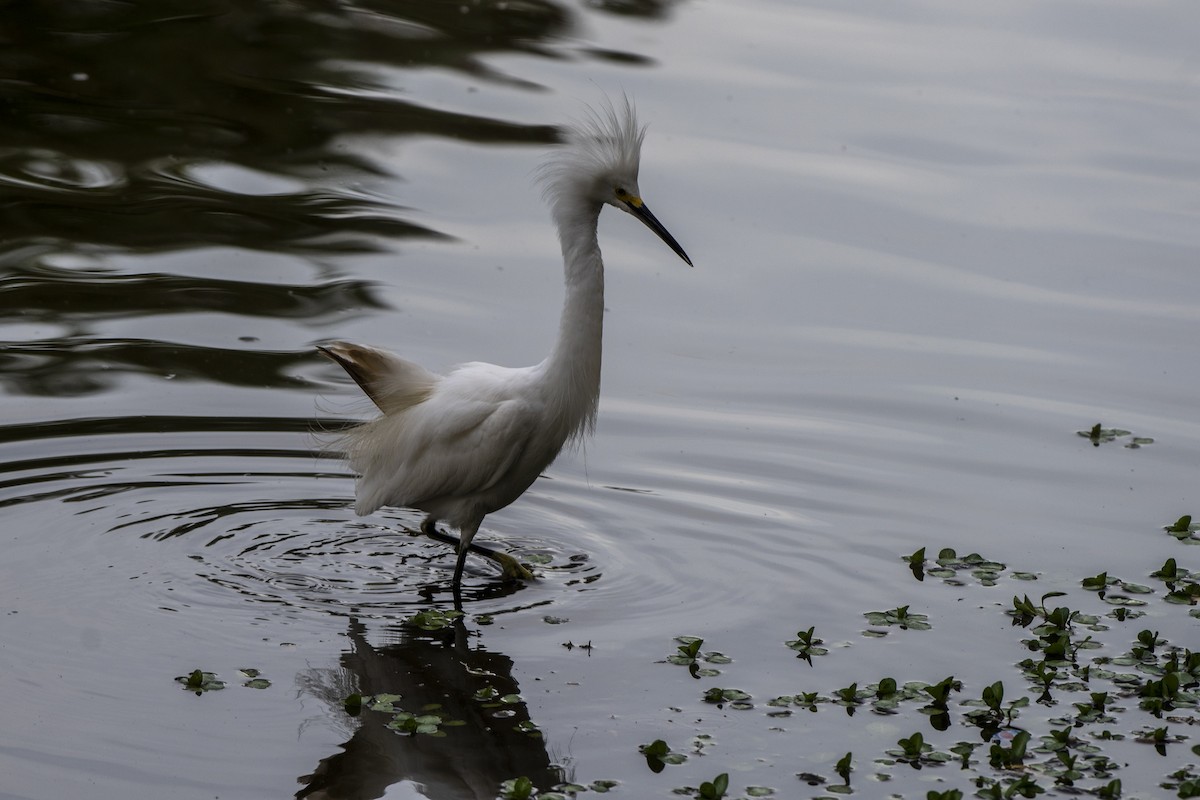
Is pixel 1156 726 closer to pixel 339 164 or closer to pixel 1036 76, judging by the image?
pixel 339 164

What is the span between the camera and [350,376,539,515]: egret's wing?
612 centimetres

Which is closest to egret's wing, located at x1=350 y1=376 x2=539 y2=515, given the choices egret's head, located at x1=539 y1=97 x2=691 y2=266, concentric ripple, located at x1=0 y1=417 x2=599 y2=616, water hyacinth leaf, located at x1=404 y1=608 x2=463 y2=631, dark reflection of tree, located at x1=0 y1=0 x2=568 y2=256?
concentric ripple, located at x1=0 y1=417 x2=599 y2=616

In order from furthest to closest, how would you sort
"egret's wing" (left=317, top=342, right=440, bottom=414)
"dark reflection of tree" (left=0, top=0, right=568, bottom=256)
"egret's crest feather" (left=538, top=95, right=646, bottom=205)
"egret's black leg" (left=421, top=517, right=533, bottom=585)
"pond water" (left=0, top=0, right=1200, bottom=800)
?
"dark reflection of tree" (left=0, top=0, right=568, bottom=256), "egret's wing" (left=317, top=342, right=440, bottom=414), "egret's black leg" (left=421, top=517, right=533, bottom=585), "egret's crest feather" (left=538, top=95, right=646, bottom=205), "pond water" (left=0, top=0, right=1200, bottom=800)

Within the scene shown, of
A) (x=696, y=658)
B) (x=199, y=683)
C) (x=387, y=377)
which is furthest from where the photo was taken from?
(x=387, y=377)

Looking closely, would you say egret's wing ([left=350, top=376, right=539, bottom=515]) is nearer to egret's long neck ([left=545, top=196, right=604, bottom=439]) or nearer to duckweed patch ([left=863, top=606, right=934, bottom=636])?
egret's long neck ([left=545, top=196, right=604, bottom=439])

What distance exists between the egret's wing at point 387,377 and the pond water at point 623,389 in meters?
0.60

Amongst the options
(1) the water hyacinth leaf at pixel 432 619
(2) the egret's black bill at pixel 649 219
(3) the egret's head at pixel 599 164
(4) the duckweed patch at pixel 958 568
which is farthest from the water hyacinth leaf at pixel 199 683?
(4) the duckweed patch at pixel 958 568

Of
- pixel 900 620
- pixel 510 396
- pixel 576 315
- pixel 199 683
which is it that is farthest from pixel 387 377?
pixel 900 620

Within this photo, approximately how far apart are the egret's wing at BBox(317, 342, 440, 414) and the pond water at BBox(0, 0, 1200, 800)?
1.95 feet

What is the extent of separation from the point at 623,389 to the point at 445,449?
2283 mm

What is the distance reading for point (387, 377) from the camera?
253 inches

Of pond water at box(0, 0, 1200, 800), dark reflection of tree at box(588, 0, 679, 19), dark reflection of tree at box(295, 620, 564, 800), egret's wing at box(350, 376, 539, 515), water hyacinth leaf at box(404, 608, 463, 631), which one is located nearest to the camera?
dark reflection of tree at box(295, 620, 564, 800)

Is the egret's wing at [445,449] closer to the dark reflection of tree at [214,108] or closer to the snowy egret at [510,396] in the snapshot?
the snowy egret at [510,396]

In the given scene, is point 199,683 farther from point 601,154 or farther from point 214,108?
point 214,108
